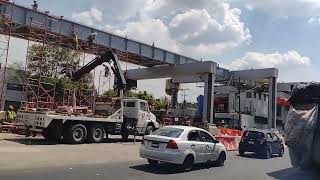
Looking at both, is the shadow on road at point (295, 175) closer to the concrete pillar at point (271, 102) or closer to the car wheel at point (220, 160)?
the car wheel at point (220, 160)

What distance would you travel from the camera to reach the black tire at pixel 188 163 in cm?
1524

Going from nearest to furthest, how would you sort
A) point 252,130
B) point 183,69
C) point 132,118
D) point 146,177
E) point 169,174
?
1. point 146,177
2. point 169,174
3. point 252,130
4. point 132,118
5. point 183,69

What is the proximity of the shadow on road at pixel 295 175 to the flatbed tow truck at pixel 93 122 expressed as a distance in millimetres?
11048

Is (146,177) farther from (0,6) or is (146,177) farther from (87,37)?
(87,37)

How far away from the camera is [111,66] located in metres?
29.7

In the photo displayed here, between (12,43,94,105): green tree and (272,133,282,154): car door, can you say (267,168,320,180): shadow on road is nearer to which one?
(272,133,282,154): car door

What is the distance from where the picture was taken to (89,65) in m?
30.4

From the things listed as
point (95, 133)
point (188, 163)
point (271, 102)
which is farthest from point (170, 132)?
point (271, 102)

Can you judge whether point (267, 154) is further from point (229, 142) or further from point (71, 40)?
point (71, 40)

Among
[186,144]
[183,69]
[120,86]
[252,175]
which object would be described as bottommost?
[252,175]

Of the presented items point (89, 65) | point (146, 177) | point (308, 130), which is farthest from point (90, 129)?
point (308, 130)

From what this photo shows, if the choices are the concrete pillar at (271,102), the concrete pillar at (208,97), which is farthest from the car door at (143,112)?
the concrete pillar at (271,102)

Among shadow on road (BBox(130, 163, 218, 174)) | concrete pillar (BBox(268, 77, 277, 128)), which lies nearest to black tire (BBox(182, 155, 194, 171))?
shadow on road (BBox(130, 163, 218, 174))

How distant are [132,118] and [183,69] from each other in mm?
16784
